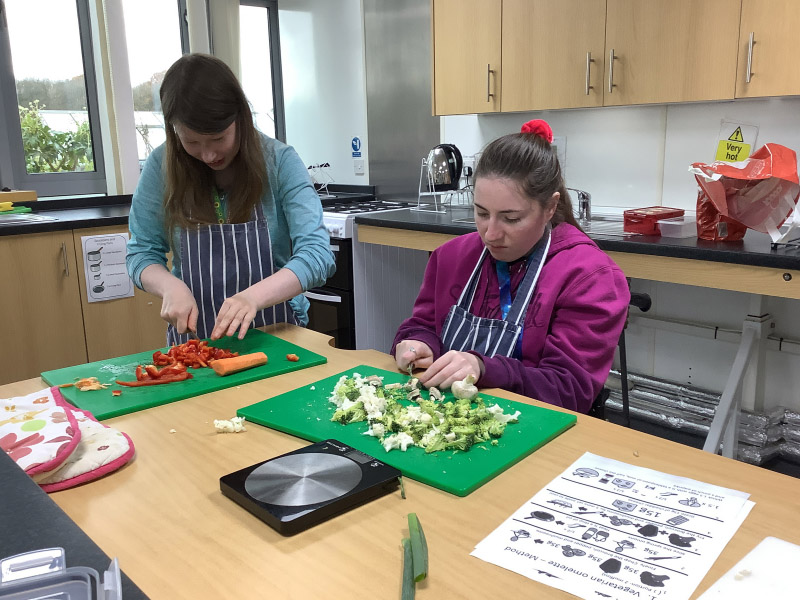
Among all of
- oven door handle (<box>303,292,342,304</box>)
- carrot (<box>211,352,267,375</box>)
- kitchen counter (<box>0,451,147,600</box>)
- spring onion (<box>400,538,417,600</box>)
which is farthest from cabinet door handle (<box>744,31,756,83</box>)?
kitchen counter (<box>0,451,147,600</box>)

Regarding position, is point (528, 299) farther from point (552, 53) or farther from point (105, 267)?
point (105, 267)

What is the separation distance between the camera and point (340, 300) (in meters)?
3.39

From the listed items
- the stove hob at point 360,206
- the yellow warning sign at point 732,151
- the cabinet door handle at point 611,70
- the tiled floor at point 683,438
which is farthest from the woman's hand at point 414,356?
the stove hob at point 360,206

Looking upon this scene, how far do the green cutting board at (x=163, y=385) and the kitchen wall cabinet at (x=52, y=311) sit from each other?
1.75 m

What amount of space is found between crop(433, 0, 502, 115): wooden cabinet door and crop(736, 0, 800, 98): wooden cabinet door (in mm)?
1061

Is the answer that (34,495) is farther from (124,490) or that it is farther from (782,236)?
(782,236)

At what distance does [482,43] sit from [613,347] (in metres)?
2.07

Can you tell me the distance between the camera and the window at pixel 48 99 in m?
3.61

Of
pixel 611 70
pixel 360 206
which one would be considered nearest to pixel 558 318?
pixel 611 70

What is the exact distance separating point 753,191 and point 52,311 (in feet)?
9.53

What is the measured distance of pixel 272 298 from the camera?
1612 millimetres

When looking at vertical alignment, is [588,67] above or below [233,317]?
above

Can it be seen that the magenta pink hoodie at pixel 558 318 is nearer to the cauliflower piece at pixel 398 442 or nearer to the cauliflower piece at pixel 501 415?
the cauliflower piece at pixel 501 415

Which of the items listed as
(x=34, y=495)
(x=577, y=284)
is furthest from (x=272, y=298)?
(x=34, y=495)
